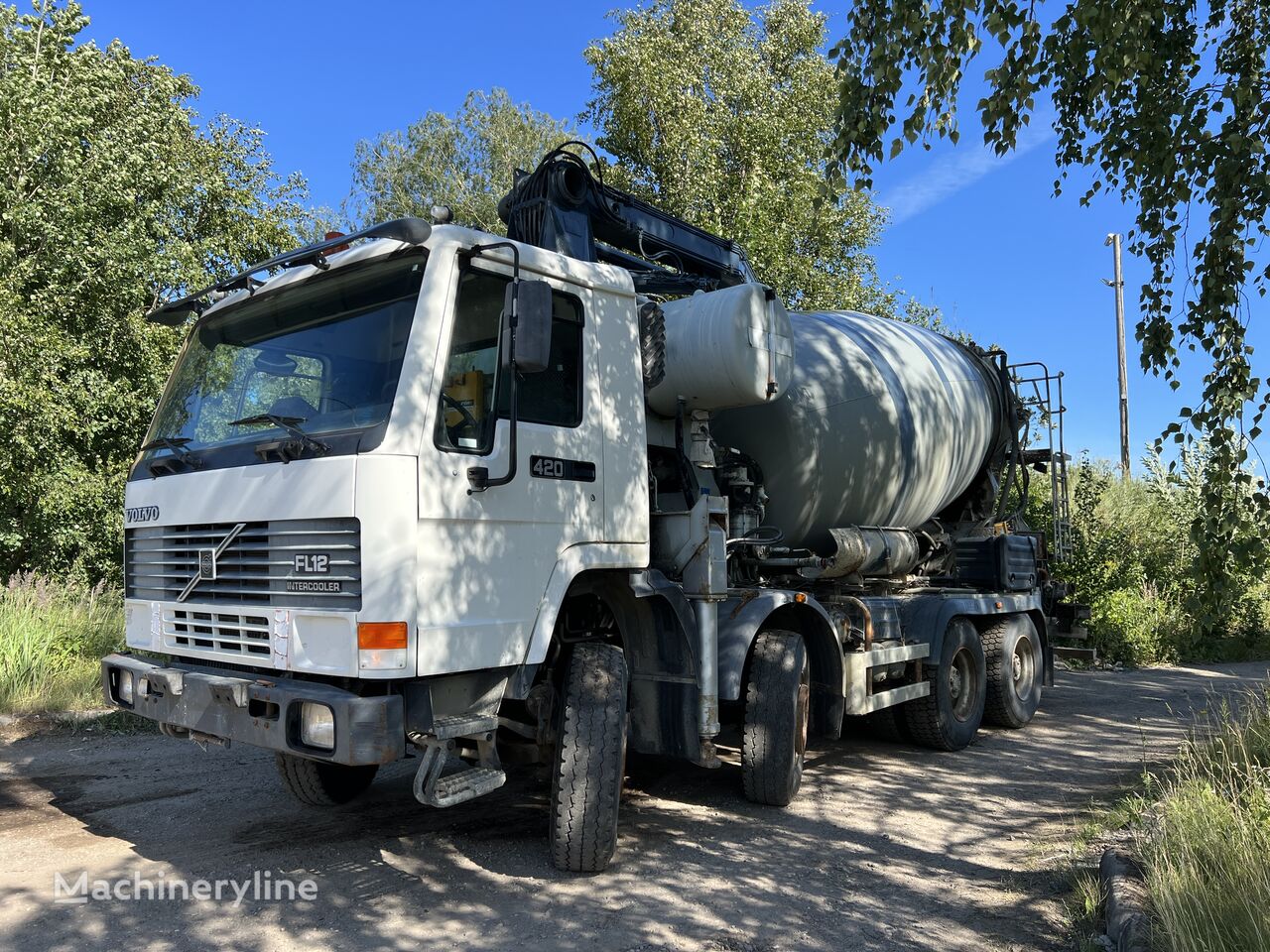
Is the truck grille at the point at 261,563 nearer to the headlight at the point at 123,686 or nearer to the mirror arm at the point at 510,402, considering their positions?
the headlight at the point at 123,686

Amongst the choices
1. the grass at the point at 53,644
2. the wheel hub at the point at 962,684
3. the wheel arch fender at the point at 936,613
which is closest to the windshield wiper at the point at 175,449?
the grass at the point at 53,644

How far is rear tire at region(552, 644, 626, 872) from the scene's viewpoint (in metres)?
4.64

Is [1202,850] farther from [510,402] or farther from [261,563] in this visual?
[261,563]

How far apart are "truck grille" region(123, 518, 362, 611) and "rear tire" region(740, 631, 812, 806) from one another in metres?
2.77

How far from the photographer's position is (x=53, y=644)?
9.52 m

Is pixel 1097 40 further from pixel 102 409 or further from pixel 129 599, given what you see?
pixel 102 409

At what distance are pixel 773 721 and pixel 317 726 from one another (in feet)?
9.34

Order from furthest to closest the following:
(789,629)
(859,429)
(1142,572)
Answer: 1. (1142,572)
2. (859,429)
3. (789,629)

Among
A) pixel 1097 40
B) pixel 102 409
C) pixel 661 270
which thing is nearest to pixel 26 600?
pixel 102 409

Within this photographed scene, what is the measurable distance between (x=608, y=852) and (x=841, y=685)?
236cm

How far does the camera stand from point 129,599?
514cm

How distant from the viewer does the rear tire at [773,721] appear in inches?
228

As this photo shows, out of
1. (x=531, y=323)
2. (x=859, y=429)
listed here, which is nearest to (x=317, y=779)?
(x=531, y=323)

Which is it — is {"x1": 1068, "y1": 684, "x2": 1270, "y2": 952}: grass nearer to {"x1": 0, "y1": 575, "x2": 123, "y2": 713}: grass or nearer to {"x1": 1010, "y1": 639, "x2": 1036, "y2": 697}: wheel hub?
{"x1": 1010, "y1": 639, "x2": 1036, "y2": 697}: wheel hub
